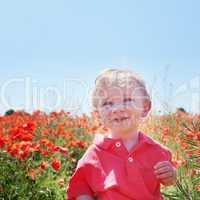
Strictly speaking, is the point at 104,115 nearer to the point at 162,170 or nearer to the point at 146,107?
the point at 146,107

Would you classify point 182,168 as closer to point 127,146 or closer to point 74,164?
point 127,146

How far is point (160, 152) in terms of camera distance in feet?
8.43

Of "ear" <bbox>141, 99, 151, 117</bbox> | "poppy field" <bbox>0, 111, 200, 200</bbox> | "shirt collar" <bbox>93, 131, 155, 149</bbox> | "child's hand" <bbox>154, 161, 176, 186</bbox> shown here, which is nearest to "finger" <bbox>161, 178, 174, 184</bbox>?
"child's hand" <bbox>154, 161, 176, 186</bbox>

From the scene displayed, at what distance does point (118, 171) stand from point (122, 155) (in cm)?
9

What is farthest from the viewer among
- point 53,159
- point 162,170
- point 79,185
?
point 53,159

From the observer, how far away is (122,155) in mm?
2523

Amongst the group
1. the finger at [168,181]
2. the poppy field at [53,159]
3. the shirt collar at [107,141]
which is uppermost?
the shirt collar at [107,141]

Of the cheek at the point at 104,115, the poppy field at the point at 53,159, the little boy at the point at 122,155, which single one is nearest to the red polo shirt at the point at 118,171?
the little boy at the point at 122,155

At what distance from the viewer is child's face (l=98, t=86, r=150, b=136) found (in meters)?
2.47

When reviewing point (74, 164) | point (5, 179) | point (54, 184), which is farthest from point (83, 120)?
point (5, 179)

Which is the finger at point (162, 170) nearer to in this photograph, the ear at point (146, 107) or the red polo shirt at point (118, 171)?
the red polo shirt at point (118, 171)

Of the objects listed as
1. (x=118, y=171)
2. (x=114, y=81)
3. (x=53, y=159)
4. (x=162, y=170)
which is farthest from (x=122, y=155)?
(x=53, y=159)

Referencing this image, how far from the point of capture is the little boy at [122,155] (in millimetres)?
2459

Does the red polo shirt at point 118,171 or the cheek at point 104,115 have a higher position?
the cheek at point 104,115
